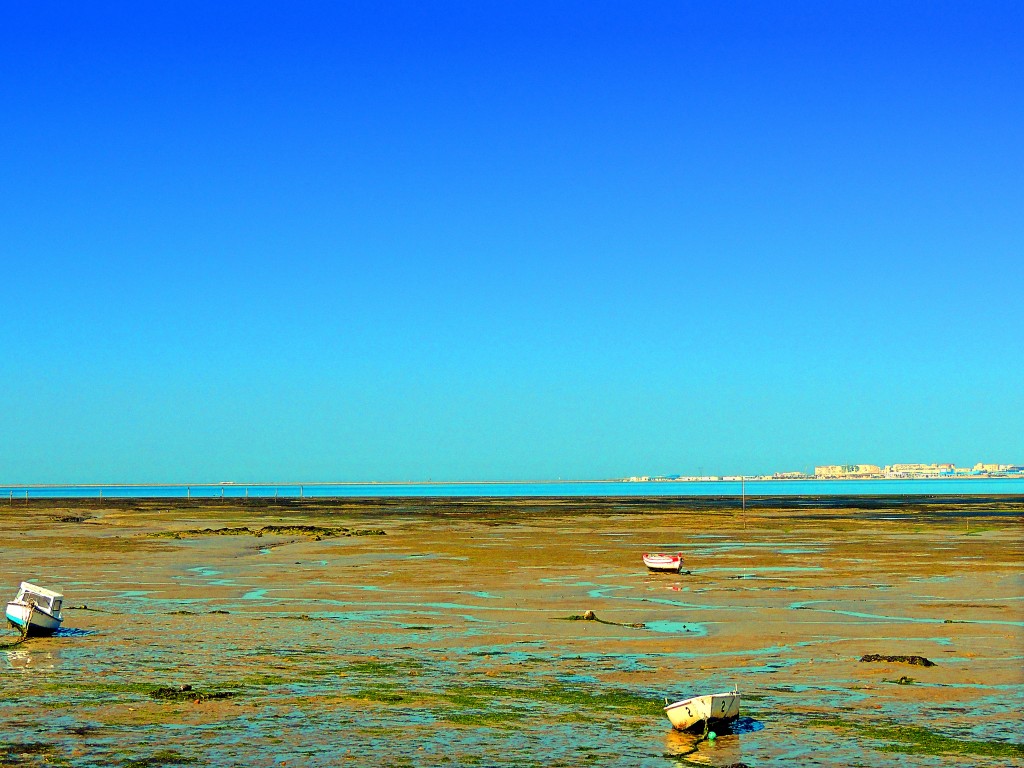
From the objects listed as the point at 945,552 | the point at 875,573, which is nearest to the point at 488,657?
the point at 875,573

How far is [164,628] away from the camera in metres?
26.5

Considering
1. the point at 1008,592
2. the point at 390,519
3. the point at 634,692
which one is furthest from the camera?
the point at 390,519

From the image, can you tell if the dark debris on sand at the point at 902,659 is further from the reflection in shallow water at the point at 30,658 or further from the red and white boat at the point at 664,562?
the red and white boat at the point at 664,562

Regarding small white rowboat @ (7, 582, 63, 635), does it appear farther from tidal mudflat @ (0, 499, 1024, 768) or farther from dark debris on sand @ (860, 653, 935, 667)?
dark debris on sand @ (860, 653, 935, 667)

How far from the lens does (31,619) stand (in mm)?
24422

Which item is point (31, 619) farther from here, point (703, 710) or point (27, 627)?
point (703, 710)

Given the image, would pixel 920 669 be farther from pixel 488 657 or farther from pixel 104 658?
pixel 104 658

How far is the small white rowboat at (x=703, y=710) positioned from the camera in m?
16.2

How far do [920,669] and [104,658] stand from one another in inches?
591

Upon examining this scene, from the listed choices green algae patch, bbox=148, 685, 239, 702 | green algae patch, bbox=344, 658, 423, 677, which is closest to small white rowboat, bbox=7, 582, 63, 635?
green algae patch, bbox=148, 685, 239, 702

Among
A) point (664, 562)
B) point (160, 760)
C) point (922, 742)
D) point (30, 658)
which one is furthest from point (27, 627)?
point (664, 562)

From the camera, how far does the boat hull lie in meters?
24.4

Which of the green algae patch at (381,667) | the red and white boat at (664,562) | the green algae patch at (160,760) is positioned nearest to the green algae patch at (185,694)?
the green algae patch at (381,667)

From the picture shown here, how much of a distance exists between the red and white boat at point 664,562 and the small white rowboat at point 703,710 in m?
23.5
